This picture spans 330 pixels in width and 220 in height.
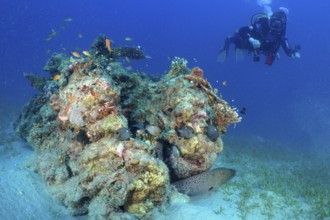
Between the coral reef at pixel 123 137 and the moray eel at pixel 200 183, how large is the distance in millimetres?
98

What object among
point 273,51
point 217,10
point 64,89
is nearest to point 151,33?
point 217,10

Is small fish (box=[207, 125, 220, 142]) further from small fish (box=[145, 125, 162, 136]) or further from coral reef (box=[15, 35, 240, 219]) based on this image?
small fish (box=[145, 125, 162, 136])

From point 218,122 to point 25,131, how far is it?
6.89 meters

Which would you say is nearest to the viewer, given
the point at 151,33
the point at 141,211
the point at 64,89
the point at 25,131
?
the point at 141,211

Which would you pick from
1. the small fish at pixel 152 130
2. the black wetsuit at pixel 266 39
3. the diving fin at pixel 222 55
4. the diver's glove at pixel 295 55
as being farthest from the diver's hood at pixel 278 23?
the small fish at pixel 152 130

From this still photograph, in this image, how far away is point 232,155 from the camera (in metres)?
14.4

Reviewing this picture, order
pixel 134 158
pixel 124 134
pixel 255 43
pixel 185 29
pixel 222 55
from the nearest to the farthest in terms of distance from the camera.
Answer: pixel 134 158 → pixel 124 134 → pixel 255 43 → pixel 222 55 → pixel 185 29

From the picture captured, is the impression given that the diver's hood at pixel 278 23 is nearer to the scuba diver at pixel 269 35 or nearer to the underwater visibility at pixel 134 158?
the scuba diver at pixel 269 35

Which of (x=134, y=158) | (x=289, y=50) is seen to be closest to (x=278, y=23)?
(x=289, y=50)

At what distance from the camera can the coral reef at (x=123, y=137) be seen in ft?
20.6

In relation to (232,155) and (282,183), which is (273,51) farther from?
(282,183)

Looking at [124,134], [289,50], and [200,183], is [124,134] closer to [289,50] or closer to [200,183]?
[200,183]

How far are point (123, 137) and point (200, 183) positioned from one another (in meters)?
2.52

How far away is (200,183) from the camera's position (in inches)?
310
